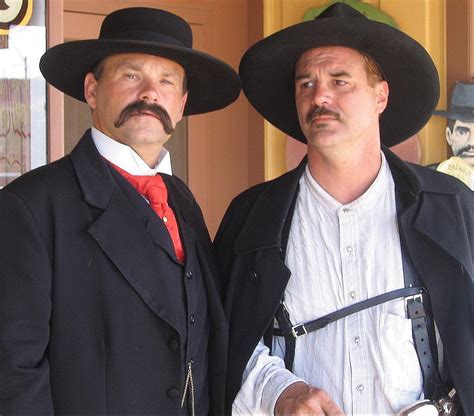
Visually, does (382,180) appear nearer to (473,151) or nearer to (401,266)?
(401,266)

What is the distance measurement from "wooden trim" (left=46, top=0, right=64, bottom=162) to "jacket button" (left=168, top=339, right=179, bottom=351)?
1.53 metres

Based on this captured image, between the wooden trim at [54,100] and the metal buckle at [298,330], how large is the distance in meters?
1.62

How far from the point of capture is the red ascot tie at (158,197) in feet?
8.04

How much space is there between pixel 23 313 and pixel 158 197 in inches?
23.7

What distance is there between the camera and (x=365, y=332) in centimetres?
235

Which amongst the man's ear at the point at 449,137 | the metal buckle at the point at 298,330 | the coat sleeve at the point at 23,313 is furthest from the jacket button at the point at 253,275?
the man's ear at the point at 449,137

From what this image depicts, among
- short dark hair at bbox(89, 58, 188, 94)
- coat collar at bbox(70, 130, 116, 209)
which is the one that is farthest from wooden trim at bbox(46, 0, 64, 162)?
coat collar at bbox(70, 130, 116, 209)

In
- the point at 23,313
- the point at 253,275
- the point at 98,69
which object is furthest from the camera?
the point at 98,69

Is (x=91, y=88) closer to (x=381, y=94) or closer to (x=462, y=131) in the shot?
(x=381, y=94)

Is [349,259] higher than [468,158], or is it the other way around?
[468,158]

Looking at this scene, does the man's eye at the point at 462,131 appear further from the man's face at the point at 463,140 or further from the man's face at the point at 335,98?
the man's face at the point at 335,98

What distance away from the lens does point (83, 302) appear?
7.21ft

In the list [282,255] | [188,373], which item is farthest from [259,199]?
[188,373]

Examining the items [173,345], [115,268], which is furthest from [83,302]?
[173,345]
